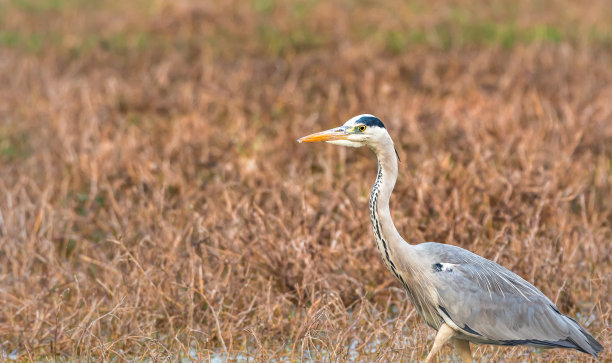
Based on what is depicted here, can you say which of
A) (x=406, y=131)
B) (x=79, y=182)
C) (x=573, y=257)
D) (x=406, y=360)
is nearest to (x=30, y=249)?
(x=79, y=182)

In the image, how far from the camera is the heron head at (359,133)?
3846 mm

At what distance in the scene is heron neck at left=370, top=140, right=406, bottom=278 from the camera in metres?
3.83

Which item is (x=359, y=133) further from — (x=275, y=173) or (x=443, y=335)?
(x=275, y=173)

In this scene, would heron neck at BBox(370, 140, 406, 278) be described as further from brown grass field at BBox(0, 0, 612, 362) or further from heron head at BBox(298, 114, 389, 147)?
brown grass field at BBox(0, 0, 612, 362)

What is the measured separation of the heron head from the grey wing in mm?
525

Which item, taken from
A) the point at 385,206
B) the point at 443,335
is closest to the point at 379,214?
the point at 385,206

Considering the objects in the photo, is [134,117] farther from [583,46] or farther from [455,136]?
[583,46]

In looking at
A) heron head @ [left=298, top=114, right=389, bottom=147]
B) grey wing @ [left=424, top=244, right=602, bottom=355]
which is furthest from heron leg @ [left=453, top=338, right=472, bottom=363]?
heron head @ [left=298, top=114, right=389, bottom=147]

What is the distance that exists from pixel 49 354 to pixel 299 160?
3.16m

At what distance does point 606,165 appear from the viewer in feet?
22.6

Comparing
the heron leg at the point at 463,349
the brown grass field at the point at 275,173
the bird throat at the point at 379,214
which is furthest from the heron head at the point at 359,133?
the heron leg at the point at 463,349

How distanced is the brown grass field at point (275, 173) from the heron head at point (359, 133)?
0.75 m

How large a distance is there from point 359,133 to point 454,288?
2.41ft

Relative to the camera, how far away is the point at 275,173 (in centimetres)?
666
